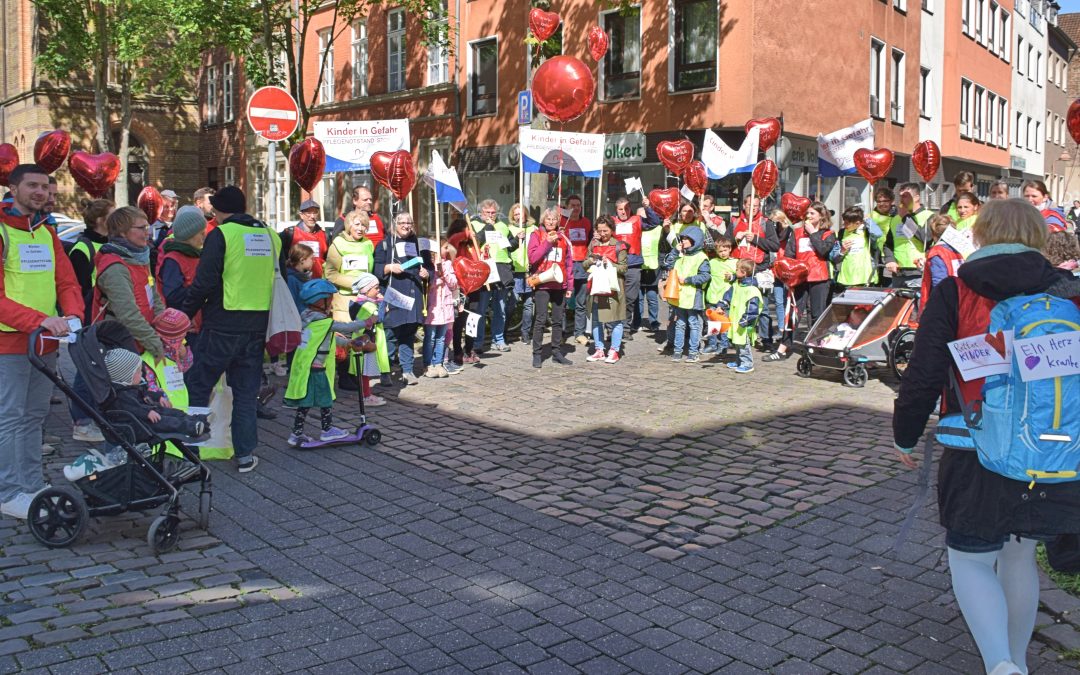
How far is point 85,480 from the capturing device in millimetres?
5824

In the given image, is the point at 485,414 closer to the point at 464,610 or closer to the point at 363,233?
the point at 363,233

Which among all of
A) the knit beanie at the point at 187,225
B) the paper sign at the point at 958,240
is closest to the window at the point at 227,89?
the knit beanie at the point at 187,225

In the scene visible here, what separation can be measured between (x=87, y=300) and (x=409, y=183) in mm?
4294

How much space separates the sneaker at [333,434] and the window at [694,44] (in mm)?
16276

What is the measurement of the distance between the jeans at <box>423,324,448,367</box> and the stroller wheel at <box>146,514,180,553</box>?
242 inches

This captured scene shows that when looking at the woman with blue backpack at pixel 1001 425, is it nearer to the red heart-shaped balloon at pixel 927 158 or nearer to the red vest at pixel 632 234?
the red vest at pixel 632 234

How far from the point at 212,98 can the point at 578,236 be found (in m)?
29.9

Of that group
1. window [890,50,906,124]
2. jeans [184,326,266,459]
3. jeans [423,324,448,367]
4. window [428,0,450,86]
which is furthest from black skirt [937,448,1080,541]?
window [890,50,906,124]

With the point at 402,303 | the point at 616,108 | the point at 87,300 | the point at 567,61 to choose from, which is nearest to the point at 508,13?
the point at 616,108

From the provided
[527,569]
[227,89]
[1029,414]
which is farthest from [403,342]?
[227,89]

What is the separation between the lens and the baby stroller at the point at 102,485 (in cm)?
573

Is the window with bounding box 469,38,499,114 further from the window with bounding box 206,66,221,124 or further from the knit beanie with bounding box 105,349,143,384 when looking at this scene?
the knit beanie with bounding box 105,349,143,384

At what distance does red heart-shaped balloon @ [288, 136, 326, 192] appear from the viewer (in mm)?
12195

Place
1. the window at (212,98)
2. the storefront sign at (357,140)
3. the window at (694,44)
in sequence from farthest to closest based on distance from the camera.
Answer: the window at (212,98) < the window at (694,44) < the storefront sign at (357,140)
